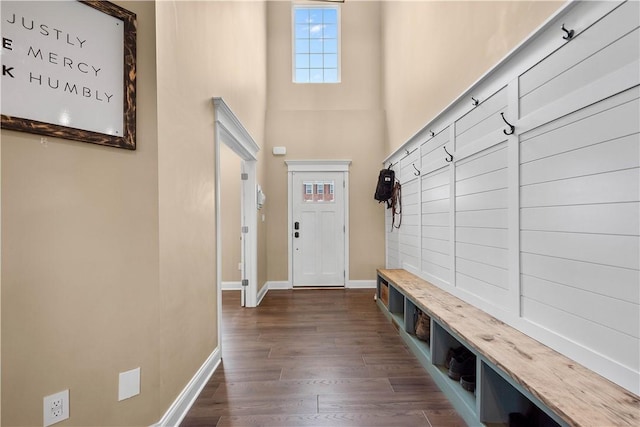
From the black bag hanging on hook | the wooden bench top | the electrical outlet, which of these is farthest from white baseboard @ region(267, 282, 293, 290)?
the electrical outlet

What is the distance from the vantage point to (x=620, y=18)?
109cm

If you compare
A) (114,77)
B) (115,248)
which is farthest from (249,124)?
(115,248)

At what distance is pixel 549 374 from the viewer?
119 centimetres

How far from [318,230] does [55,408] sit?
151 inches

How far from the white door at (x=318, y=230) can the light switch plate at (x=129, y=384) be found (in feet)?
11.3

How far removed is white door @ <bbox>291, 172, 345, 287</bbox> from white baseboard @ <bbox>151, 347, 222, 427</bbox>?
2643 mm

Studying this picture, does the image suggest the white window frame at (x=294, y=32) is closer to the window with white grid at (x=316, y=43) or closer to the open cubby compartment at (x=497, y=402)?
the window with white grid at (x=316, y=43)

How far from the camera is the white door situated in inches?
191

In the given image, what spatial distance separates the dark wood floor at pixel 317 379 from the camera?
172 cm

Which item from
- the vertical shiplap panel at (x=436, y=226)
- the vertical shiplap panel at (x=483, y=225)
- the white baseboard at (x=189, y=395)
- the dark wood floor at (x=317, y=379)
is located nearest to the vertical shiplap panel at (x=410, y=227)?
the vertical shiplap panel at (x=436, y=226)

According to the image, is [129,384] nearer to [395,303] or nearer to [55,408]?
[55,408]

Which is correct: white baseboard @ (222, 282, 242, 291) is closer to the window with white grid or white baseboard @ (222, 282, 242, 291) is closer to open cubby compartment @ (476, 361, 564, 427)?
the window with white grid

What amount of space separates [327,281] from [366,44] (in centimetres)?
398

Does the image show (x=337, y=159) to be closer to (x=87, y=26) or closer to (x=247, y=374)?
(x=247, y=374)
